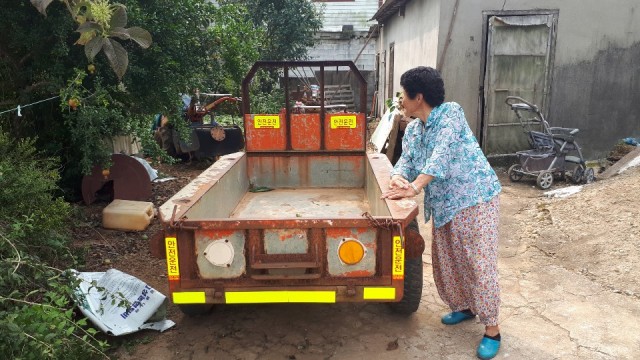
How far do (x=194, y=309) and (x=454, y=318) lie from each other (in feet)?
5.92

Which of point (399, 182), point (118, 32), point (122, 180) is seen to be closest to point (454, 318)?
point (399, 182)

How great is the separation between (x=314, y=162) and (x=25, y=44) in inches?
114

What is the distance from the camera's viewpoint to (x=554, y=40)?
7.97 metres

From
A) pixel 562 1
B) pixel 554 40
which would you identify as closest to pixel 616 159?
pixel 554 40

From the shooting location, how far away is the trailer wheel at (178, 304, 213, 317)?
3.39m

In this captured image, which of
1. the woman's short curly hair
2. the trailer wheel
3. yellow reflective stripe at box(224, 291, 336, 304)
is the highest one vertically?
the woman's short curly hair

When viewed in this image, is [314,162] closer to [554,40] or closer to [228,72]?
[228,72]

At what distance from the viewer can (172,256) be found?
2.72 m

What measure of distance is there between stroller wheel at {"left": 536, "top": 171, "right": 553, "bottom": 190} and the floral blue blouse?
15.3ft

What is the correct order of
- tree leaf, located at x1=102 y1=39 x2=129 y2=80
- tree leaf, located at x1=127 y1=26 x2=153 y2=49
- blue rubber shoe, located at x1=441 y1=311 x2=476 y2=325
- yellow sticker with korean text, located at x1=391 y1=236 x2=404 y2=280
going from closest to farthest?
yellow sticker with korean text, located at x1=391 y1=236 x2=404 y2=280 < blue rubber shoe, located at x1=441 y1=311 x2=476 y2=325 < tree leaf, located at x1=102 y1=39 x2=129 y2=80 < tree leaf, located at x1=127 y1=26 x2=153 y2=49

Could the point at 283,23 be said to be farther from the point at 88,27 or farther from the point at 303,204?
the point at 88,27

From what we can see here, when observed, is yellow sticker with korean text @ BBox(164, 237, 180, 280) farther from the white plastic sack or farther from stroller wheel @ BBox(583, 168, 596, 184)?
stroller wheel @ BBox(583, 168, 596, 184)

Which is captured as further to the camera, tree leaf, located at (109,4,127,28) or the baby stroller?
the baby stroller

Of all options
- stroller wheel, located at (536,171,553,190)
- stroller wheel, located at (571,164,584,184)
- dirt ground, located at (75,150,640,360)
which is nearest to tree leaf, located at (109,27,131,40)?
dirt ground, located at (75,150,640,360)
